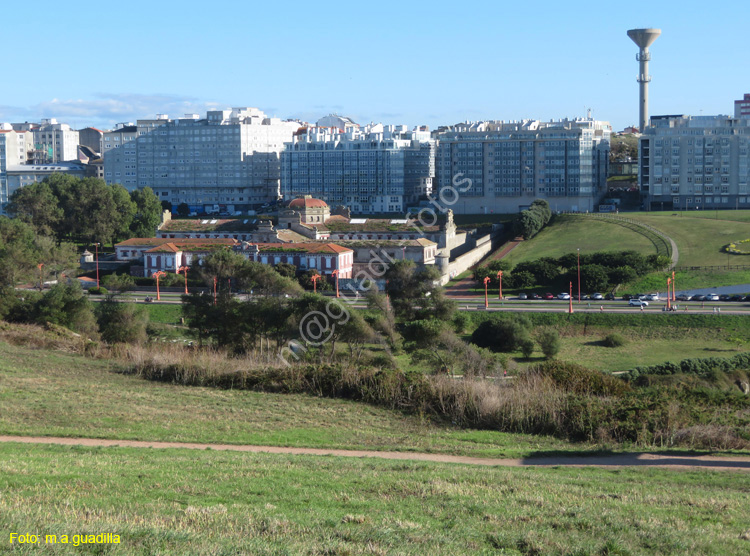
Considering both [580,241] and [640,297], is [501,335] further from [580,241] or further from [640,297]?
[580,241]

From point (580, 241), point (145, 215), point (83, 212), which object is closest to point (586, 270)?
point (580, 241)

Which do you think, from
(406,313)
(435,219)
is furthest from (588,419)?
(435,219)

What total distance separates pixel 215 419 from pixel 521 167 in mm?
61206

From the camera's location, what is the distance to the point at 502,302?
44875 millimetres

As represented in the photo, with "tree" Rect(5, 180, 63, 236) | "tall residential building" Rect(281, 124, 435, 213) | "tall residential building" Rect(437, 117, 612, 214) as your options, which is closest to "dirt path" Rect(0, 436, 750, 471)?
"tree" Rect(5, 180, 63, 236)

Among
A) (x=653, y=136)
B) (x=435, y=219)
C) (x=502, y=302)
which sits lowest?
(x=502, y=302)

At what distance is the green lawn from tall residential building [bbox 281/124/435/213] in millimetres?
21218

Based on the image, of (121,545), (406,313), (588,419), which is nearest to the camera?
(121,545)

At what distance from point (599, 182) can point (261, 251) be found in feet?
121

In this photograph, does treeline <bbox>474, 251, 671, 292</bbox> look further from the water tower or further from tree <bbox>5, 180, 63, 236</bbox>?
the water tower

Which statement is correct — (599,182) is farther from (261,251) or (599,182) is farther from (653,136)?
(261,251)

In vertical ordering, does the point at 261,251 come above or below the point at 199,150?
below

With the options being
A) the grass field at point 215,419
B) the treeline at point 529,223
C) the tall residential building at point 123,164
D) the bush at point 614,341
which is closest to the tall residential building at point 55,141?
the tall residential building at point 123,164

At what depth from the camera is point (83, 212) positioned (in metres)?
65.7
